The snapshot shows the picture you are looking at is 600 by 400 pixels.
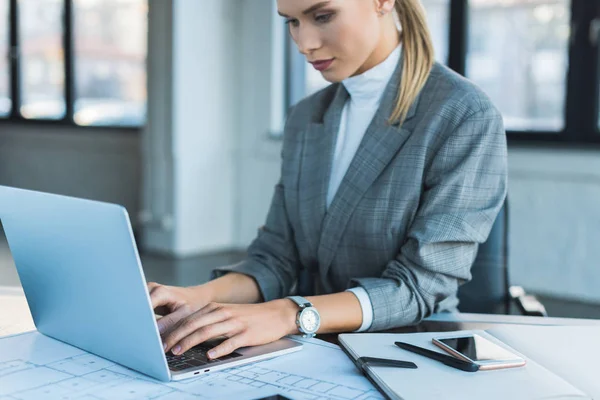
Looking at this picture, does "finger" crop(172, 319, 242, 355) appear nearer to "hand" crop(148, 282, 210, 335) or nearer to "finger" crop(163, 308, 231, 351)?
"finger" crop(163, 308, 231, 351)

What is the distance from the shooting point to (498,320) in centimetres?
135

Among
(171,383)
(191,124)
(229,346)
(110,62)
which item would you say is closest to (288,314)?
(229,346)

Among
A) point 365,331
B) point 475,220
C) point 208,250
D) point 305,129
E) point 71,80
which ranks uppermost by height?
point 71,80

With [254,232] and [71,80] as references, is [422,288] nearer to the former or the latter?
[254,232]

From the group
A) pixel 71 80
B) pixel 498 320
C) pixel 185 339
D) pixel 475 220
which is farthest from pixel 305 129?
pixel 71 80

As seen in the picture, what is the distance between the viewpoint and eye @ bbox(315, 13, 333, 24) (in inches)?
56.2

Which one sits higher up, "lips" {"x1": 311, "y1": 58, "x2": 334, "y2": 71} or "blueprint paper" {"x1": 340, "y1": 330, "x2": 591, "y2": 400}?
"lips" {"x1": 311, "y1": 58, "x2": 334, "y2": 71}

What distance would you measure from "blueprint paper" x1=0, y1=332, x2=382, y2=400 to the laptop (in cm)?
2

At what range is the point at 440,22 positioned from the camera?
4.75m

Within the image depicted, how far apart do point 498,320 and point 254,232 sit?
4.31 meters

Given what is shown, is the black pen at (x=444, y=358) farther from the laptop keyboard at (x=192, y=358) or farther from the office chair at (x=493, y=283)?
the office chair at (x=493, y=283)

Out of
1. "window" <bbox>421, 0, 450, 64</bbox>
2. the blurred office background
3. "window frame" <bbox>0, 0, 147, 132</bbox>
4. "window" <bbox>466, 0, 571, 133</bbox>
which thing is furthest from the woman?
"window frame" <bbox>0, 0, 147, 132</bbox>

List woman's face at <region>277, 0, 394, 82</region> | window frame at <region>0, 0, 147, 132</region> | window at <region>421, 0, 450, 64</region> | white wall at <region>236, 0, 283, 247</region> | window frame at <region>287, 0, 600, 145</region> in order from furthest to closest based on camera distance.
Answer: window frame at <region>0, 0, 147, 132</region>, white wall at <region>236, 0, 283, 247</region>, window at <region>421, 0, 450, 64</region>, window frame at <region>287, 0, 600, 145</region>, woman's face at <region>277, 0, 394, 82</region>

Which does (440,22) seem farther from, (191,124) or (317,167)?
(317,167)
